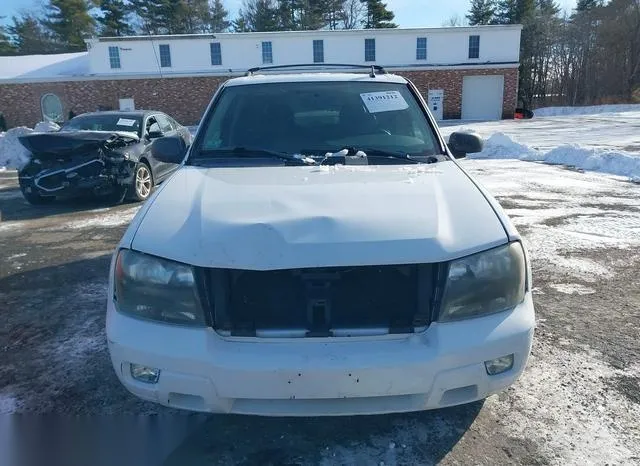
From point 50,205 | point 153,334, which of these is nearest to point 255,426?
point 153,334

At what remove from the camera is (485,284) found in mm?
2127

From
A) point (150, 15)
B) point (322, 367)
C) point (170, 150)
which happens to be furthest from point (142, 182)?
point (150, 15)

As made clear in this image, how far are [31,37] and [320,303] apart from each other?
5658 centimetres

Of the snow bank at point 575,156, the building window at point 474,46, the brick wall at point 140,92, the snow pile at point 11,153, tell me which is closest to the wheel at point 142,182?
the snow bank at point 575,156

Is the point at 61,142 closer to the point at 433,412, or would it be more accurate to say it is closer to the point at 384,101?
the point at 384,101

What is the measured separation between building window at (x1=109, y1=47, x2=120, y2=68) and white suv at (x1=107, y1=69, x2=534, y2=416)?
32249 mm

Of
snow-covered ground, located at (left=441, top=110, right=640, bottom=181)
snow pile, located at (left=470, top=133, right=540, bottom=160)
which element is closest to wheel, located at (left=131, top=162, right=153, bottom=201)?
snow-covered ground, located at (left=441, top=110, right=640, bottom=181)

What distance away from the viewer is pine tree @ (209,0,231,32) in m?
48.4

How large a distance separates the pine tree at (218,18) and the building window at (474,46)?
26380 millimetres

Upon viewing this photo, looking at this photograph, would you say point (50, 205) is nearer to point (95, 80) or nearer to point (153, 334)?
point (153, 334)

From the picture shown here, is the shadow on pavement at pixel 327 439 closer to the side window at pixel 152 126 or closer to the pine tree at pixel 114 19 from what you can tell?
the side window at pixel 152 126

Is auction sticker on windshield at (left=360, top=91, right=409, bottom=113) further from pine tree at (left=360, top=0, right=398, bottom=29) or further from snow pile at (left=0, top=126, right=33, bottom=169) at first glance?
pine tree at (left=360, top=0, right=398, bottom=29)

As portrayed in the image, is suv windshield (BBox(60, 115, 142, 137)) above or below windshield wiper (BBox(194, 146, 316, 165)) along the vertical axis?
below

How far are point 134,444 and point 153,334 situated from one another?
0.75m
